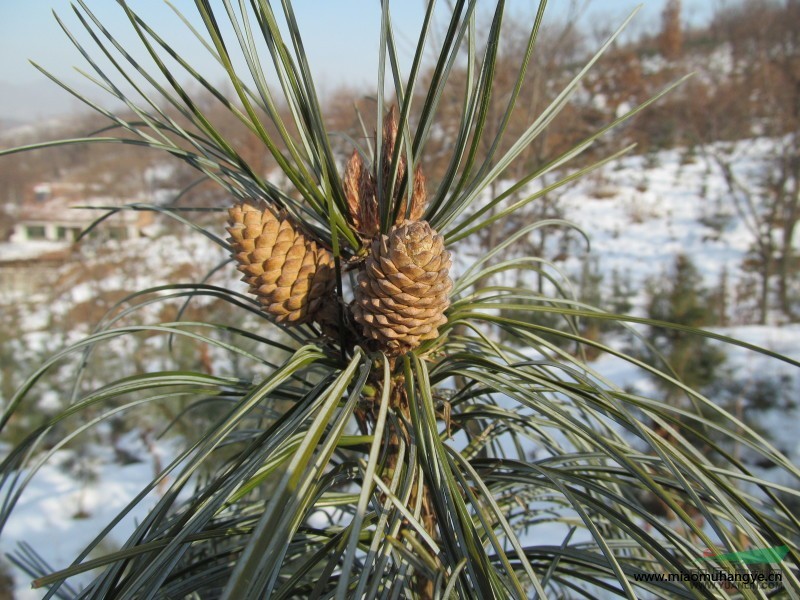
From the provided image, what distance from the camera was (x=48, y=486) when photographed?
2.31 m

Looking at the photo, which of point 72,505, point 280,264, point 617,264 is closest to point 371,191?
point 280,264

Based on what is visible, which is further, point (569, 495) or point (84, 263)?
point (84, 263)

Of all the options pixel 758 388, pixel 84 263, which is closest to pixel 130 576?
pixel 758 388

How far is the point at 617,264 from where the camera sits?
441cm

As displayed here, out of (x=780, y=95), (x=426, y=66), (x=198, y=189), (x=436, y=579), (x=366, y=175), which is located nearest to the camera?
(x=436, y=579)

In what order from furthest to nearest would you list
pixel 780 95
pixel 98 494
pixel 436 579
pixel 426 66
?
pixel 780 95
pixel 98 494
pixel 426 66
pixel 436 579

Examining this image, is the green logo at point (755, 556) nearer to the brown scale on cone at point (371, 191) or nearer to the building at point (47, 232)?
the brown scale on cone at point (371, 191)

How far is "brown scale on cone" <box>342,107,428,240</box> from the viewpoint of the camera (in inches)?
12.5

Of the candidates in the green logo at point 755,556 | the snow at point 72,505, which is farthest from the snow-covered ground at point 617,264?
the green logo at point 755,556

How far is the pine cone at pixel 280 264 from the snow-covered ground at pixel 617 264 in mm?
1537

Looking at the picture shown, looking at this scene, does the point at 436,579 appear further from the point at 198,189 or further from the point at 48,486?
the point at 198,189

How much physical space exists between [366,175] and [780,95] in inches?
186

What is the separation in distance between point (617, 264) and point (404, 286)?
4560mm

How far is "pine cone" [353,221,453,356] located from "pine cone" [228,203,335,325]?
3cm
